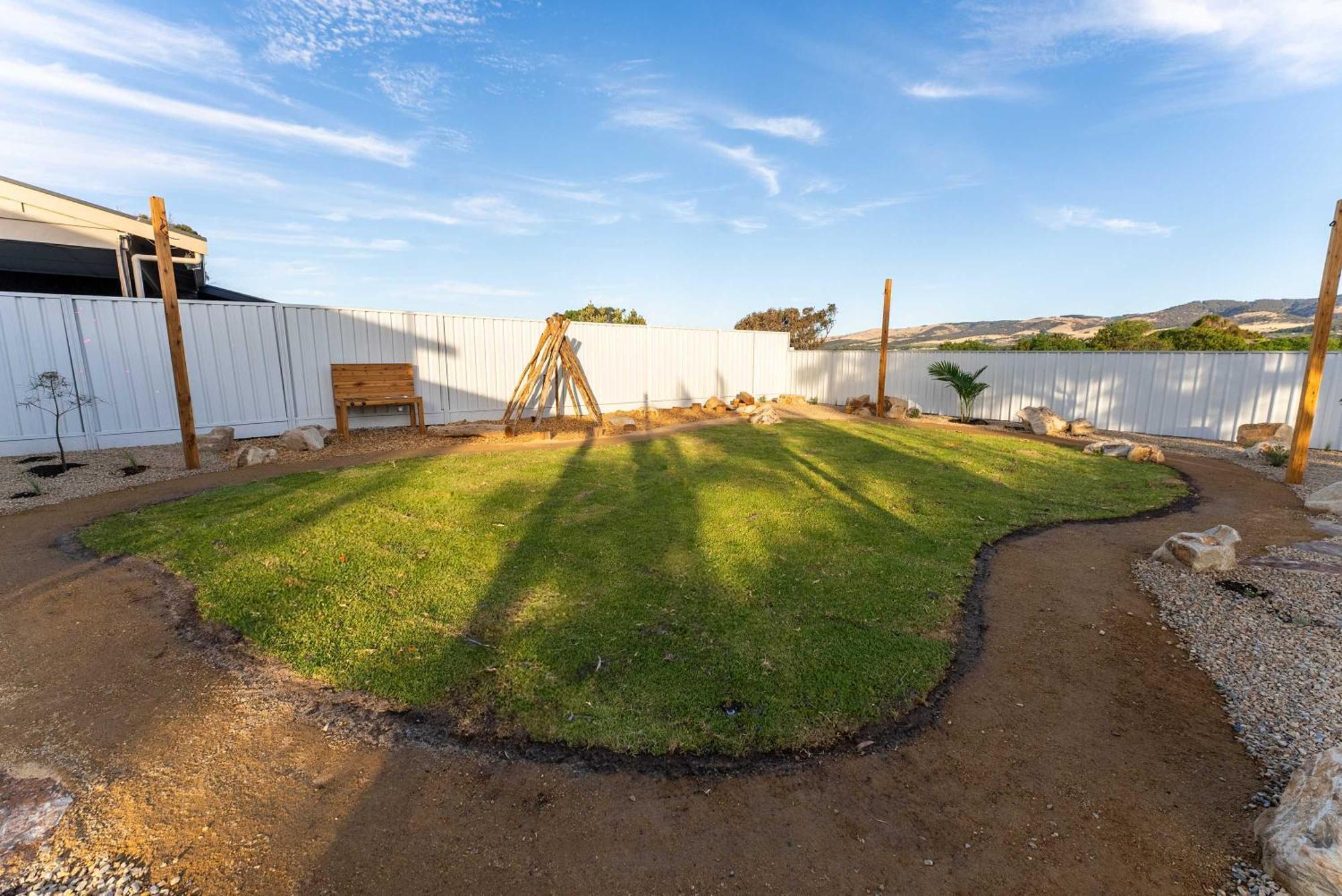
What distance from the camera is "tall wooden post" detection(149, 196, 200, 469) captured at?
6.61 meters

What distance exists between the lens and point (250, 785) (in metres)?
2.08

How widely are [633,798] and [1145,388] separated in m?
14.3

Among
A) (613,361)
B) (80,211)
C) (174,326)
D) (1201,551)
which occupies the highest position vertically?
(80,211)

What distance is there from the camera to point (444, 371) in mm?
10734

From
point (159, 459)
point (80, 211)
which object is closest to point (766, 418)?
point (159, 459)

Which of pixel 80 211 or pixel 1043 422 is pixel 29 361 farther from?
pixel 1043 422

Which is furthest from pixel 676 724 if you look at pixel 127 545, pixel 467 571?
pixel 127 545

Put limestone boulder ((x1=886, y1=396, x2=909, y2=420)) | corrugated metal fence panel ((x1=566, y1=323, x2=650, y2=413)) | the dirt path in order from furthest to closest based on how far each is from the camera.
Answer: limestone boulder ((x1=886, y1=396, x2=909, y2=420))
corrugated metal fence panel ((x1=566, y1=323, x2=650, y2=413))
the dirt path

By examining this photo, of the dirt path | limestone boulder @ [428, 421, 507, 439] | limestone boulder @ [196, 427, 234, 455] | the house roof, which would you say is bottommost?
the dirt path

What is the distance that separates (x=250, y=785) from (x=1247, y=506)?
8994 mm

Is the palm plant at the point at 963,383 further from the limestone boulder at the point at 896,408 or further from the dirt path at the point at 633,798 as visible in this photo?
the dirt path at the point at 633,798

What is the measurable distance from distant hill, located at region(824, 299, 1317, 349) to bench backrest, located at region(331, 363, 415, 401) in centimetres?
1792

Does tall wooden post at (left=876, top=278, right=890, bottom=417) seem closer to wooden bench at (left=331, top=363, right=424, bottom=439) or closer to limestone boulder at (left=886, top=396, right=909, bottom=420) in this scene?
limestone boulder at (left=886, top=396, right=909, bottom=420)

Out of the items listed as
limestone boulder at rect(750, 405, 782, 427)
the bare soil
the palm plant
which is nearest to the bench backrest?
the bare soil
